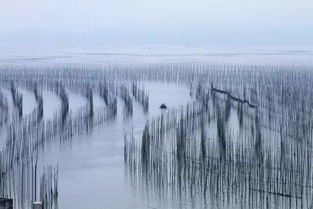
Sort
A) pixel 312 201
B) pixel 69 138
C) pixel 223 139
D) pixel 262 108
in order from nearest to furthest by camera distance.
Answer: pixel 312 201, pixel 223 139, pixel 69 138, pixel 262 108

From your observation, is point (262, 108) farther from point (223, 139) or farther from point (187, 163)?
point (187, 163)

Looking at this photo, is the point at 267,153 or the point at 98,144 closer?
the point at 267,153

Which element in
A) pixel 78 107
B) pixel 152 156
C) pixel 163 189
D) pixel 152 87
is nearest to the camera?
pixel 163 189

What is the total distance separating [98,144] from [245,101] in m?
4.99

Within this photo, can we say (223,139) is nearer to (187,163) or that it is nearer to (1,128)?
(187,163)

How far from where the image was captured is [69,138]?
14.6 m

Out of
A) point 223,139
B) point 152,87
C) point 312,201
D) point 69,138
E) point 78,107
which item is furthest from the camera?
point 152,87

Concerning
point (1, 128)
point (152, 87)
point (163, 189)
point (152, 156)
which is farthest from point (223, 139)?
point (152, 87)

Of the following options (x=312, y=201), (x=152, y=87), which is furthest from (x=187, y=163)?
(x=152, y=87)

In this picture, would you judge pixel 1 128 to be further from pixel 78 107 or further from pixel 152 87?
pixel 152 87

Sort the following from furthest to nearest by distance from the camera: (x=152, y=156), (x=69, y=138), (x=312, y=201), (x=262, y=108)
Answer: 1. (x=262, y=108)
2. (x=69, y=138)
3. (x=152, y=156)
4. (x=312, y=201)

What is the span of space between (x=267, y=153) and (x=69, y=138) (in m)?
5.00

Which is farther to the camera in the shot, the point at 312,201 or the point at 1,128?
the point at 1,128

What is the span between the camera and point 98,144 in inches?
577
